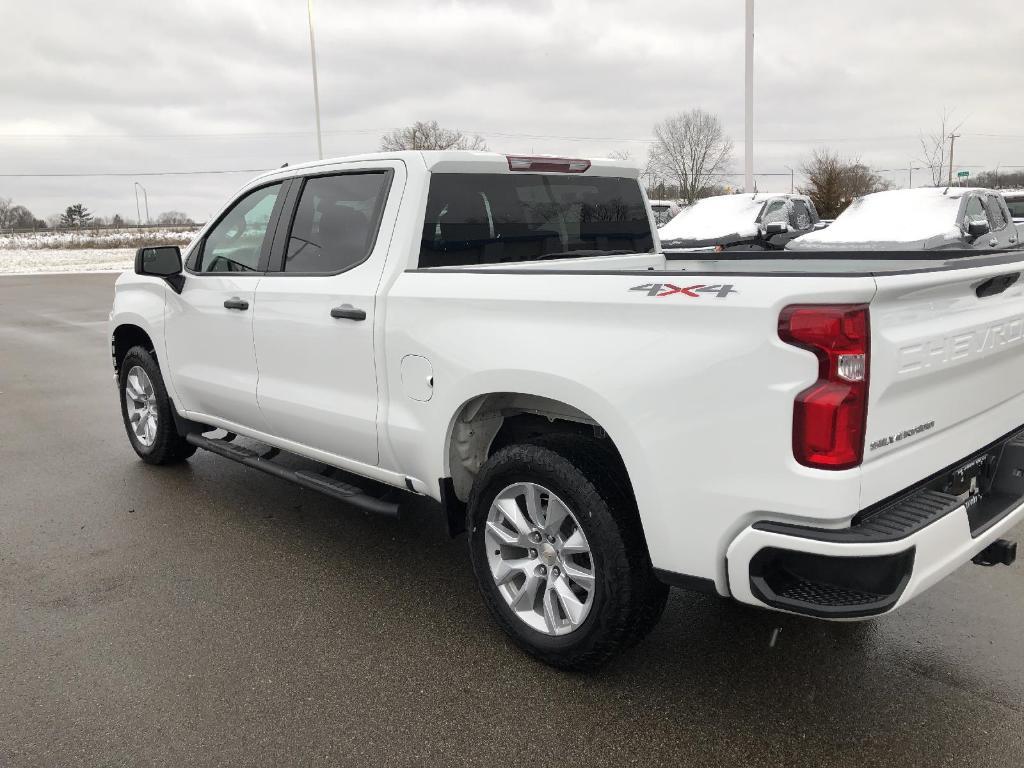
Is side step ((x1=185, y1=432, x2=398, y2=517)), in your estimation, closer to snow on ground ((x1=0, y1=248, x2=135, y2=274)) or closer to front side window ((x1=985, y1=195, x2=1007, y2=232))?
front side window ((x1=985, y1=195, x2=1007, y2=232))

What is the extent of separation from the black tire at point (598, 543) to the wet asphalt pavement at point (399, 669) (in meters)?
0.15

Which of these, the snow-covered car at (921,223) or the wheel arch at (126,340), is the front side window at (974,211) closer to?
the snow-covered car at (921,223)

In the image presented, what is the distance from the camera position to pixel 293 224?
4340 mm

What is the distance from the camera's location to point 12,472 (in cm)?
594

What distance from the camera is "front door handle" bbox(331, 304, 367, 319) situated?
3.71m

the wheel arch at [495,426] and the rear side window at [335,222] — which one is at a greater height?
the rear side window at [335,222]

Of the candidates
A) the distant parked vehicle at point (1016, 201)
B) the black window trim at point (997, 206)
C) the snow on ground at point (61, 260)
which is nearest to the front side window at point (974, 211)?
the black window trim at point (997, 206)

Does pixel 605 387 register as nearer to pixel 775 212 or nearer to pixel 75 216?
pixel 775 212

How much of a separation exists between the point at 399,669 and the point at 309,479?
4.25 feet

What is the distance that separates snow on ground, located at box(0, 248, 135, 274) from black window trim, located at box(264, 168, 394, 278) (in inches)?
1114

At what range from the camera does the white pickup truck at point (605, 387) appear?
7.89 feet

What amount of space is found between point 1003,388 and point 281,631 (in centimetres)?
289

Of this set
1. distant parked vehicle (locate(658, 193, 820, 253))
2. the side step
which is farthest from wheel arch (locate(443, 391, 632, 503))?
distant parked vehicle (locate(658, 193, 820, 253))

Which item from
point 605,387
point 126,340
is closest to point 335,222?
point 605,387
